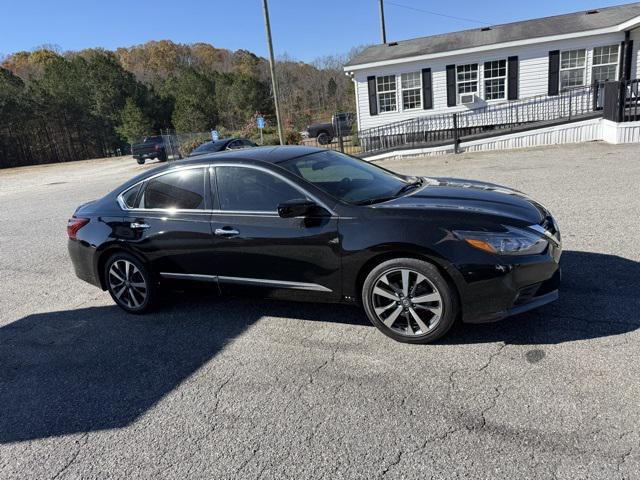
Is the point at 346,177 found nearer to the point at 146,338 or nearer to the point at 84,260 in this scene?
the point at 146,338

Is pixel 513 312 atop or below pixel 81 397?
atop

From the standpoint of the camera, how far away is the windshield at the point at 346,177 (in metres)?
4.07

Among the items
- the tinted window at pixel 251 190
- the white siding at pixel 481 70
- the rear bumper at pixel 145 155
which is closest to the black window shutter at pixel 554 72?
the white siding at pixel 481 70

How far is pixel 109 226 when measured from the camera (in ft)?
15.8

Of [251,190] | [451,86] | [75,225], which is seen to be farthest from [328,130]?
[251,190]

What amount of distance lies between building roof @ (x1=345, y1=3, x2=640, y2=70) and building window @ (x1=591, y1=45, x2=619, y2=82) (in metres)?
0.92

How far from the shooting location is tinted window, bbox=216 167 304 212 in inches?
161

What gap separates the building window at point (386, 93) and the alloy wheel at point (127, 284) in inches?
699

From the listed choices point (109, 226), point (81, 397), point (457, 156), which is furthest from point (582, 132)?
point (81, 397)

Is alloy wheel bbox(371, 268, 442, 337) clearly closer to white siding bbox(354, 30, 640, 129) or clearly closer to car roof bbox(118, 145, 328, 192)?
car roof bbox(118, 145, 328, 192)

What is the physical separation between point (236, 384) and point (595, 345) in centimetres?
257

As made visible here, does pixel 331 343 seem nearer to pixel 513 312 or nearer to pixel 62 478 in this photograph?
pixel 513 312

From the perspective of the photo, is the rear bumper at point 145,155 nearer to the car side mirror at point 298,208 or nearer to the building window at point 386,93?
the building window at point 386,93

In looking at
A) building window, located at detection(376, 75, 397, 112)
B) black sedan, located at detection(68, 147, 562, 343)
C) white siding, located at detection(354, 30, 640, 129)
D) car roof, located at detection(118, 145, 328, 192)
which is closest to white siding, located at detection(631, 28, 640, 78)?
white siding, located at detection(354, 30, 640, 129)
